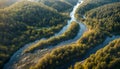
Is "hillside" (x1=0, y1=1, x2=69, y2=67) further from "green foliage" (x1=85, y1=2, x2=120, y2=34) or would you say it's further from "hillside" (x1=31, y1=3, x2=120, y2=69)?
"hillside" (x1=31, y1=3, x2=120, y2=69)

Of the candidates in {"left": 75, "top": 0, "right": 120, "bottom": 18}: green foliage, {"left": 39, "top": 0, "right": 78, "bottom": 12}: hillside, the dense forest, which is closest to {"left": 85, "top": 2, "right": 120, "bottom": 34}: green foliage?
the dense forest

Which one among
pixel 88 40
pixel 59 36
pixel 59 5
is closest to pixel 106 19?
pixel 88 40

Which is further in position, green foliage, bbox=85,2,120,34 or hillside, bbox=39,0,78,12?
hillside, bbox=39,0,78,12

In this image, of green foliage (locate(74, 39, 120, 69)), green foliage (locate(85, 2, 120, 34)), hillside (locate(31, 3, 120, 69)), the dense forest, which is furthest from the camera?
green foliage (locate(85, 2, 120, 34))

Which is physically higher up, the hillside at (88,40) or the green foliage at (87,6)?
the green foliage at (87,6)

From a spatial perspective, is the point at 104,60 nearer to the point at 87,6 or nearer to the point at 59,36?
the point at 59,36

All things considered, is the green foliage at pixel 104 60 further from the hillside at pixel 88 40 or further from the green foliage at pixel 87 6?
the green foliage at pixel 87 6

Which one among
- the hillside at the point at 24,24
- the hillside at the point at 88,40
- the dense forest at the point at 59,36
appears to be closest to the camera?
the dense forest at the point at 59,36

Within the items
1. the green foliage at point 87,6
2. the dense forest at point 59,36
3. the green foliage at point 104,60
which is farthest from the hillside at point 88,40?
the green foliage at point 87,6
